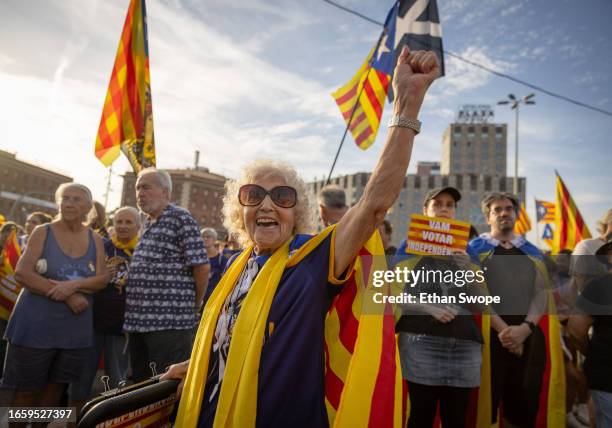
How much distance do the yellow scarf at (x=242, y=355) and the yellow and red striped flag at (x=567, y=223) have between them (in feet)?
28.5

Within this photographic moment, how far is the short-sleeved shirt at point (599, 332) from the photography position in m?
2.27

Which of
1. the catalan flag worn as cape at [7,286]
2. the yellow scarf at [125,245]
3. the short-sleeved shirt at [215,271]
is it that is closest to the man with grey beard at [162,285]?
the yellow scarf at [125,245]

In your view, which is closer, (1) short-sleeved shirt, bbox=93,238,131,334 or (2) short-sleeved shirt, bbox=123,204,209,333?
(2) short-sleeved shirt, bbox=123,204,209,333

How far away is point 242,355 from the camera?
1.36m

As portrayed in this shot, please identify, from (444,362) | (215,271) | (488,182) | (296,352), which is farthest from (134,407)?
(488,182)

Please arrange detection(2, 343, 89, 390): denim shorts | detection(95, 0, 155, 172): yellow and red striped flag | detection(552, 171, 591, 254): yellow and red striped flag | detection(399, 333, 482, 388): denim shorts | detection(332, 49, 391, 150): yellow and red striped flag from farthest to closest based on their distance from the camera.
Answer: detection(552, 171, 591, 254): yellow and red striped flag → detection(332, 49, 391, 150): yellow and red striped flag → detection(95, 0, 155, 172): yellow and red striped flag → detection(2, 343, 89, 390): denim shorts → detection(399, 333, 482, 388): denim shorts

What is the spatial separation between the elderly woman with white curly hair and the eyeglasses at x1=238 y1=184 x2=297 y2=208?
0.73 feet

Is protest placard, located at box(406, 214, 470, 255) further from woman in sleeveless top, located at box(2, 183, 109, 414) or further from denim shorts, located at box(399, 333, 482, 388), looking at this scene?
woman in sleeveless top, located at box(2, 183, 109, 414)

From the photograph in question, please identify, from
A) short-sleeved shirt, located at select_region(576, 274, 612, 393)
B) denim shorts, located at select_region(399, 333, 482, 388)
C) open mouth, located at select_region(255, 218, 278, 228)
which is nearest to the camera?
open mouth, located at select_region(255, 218, 278, 228)

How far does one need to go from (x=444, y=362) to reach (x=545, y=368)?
1.21m

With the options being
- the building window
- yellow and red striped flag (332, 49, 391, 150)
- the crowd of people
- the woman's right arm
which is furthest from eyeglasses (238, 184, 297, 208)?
the building window

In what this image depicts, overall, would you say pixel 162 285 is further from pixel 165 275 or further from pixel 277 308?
pixel 277 308

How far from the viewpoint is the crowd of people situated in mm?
1354

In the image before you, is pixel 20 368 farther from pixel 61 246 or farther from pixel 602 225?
pixel 602 225
